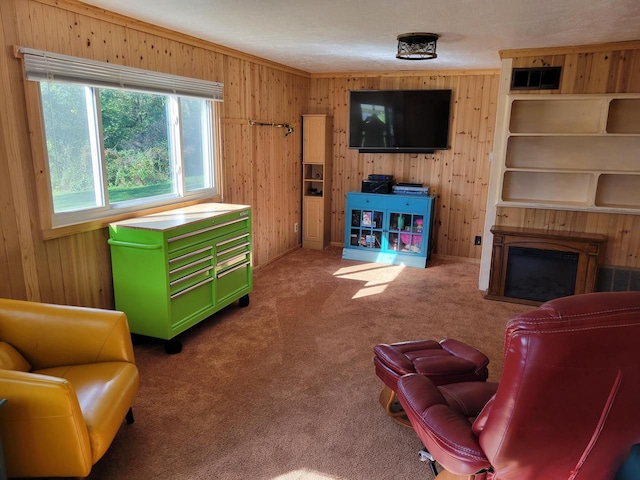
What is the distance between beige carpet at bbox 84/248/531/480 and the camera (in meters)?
2.17

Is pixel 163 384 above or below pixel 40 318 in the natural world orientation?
below

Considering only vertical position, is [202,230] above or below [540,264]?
above

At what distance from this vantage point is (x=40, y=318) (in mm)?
2201

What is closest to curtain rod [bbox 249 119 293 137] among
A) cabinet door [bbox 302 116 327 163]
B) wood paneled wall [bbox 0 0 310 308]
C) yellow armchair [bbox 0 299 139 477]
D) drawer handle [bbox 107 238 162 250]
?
wood paneled wall [bbox 0 0 310 308]

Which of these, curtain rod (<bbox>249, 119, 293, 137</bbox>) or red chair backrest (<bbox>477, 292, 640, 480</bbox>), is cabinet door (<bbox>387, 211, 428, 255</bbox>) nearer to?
curtain rod (<bbox>249, 119, 293, 137</bbox>)

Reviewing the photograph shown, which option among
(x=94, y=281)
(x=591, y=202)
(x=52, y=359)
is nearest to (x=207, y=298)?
(x=94, y=281)

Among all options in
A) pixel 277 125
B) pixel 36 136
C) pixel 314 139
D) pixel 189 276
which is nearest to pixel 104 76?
pixel 36 136

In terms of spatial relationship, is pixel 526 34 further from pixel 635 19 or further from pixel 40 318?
pixel 40 318

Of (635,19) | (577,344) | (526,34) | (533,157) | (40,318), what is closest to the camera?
(577,344)

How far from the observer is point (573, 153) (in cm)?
441

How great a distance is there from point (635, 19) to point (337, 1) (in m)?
2.04

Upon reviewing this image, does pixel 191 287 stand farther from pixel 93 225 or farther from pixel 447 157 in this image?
pixel 447 157

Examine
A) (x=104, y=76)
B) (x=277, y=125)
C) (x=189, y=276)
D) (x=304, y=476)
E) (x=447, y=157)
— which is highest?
(x=104, y=76)

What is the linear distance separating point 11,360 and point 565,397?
227 cm
